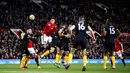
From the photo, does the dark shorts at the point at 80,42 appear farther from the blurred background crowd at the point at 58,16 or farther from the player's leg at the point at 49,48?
the blurred background crowd at the point at 58,16

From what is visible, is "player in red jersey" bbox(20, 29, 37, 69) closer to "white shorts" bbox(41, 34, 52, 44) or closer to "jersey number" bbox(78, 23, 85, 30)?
"jersey number" bbox(78, 23, 85, 30)

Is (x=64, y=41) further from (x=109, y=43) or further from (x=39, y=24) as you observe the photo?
(x=39, y=24)

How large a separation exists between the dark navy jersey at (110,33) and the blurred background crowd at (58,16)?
15.1 metres

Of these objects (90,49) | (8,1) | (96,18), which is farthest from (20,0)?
(90,49)

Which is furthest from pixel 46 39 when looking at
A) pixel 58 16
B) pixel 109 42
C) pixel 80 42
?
pixel 58 16

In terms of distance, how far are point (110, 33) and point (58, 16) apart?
76.6 ft

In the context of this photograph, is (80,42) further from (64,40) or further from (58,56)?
(64,40)

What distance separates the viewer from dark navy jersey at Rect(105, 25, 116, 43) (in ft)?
77.4

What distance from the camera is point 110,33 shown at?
2384cm

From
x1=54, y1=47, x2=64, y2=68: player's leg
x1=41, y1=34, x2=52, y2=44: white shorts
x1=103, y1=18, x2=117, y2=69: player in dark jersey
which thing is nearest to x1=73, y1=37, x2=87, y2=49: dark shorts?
x1=103, y1=18, x2=117, y2=69: player in dark jersey

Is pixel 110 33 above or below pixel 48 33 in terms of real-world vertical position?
above

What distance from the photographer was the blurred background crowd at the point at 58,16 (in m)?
39.4


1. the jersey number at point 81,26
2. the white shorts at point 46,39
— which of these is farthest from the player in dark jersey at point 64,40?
the white shorts at point 46,39

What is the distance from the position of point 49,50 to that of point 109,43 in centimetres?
427
